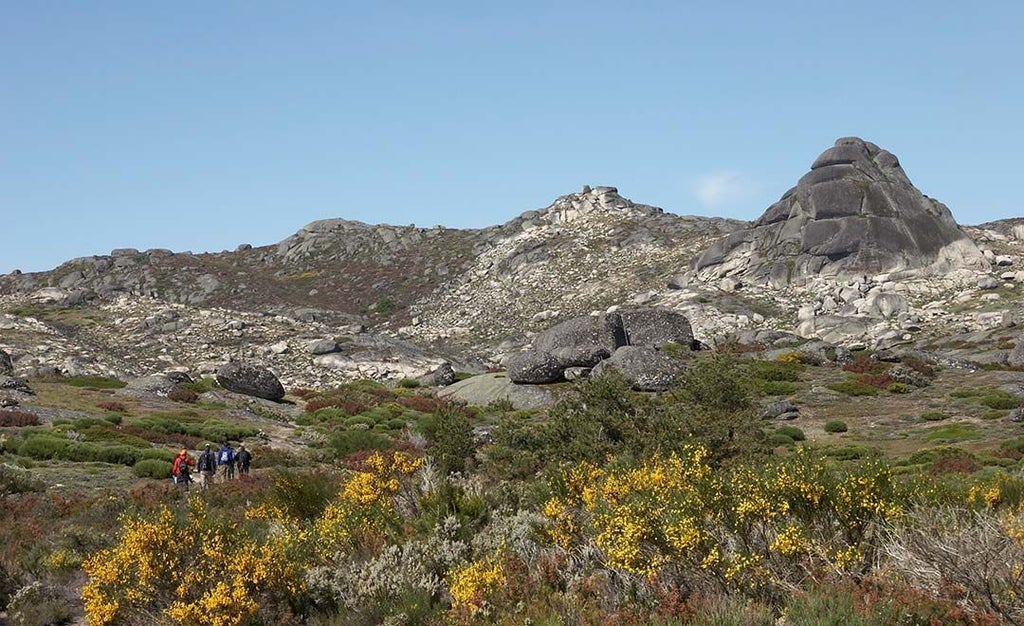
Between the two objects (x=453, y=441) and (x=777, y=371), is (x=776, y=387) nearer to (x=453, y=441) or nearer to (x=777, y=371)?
(x=777, y=371)

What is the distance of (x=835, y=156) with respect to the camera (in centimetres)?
10012

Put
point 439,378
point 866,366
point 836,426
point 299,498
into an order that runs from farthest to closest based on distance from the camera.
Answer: point 439,378, point 866,366, point 836,426, point 299,498

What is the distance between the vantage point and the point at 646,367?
49.2m

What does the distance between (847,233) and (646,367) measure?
163ft

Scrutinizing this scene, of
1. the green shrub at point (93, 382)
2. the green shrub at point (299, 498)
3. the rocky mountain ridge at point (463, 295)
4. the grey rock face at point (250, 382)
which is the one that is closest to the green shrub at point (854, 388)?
the rocky mountain ridge at point (463, 295)

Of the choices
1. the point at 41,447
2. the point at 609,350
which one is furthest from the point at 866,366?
the point at 41,447

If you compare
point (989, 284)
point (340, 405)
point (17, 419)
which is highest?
point (989, 284)

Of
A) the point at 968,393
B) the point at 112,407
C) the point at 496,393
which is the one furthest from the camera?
the point at 496,393

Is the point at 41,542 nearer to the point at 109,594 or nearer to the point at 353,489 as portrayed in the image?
the point at 109,594

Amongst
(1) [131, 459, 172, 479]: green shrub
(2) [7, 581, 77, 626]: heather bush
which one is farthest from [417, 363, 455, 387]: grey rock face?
(2) [7, 581, 77, 626]: heather bush

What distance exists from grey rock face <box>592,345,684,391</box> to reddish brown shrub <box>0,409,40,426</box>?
93.2 feet

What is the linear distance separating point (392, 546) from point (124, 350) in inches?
2605

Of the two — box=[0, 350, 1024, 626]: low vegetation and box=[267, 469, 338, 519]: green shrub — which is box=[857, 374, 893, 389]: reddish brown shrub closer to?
box=[0, 350, 1024, 626]: low vegetation

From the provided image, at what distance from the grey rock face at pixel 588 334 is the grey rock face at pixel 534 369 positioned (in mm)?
5432
